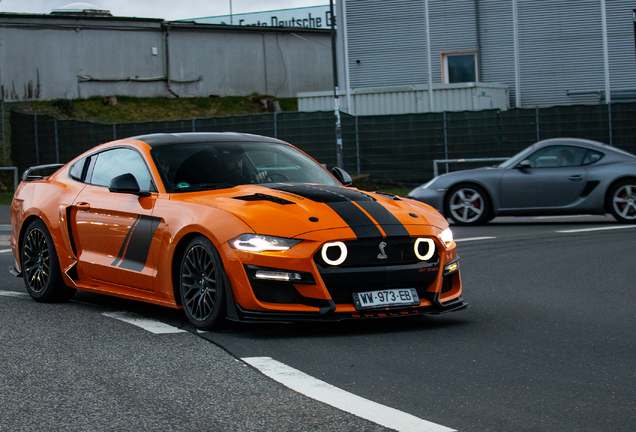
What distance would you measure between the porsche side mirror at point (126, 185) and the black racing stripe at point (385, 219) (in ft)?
5.52

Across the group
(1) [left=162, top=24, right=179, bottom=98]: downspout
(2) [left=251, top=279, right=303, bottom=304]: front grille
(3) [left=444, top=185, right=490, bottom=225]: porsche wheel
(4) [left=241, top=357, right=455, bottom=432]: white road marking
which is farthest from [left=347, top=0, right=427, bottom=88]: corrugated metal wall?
(4) [left=241, top=357, right=455, bottom=432]: white road marking

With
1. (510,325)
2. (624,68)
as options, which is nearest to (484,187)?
(510,325)

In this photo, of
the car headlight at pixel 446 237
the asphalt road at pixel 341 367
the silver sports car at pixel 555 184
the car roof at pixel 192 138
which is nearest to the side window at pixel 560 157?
the silver sports car at pixel 555 184

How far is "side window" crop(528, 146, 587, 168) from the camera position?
14.5 m

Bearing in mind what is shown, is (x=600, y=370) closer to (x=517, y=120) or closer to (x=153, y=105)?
(x=517, y=120)

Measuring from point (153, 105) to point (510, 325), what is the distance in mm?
40376

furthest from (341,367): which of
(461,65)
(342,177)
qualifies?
(461,65)

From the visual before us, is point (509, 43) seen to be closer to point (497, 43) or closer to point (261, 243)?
point (497, 43)

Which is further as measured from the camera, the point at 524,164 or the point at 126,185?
the point at 524,164

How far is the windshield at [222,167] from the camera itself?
22.5ft

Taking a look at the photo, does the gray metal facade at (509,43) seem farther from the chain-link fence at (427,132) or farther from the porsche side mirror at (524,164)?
the porsche side mirror at (524,164)

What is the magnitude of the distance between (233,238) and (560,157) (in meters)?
9.70

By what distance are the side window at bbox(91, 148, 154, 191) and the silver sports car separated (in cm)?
828

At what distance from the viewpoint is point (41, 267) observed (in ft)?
25.7
